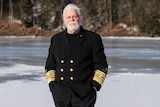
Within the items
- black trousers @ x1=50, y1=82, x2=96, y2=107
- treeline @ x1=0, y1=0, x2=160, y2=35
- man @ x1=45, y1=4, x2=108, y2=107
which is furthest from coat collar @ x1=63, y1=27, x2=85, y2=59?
A: treeline @ x1=0, y1=0, x2=160, y2=35

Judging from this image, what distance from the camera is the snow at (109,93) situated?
288 inches

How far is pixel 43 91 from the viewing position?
29.0 ft

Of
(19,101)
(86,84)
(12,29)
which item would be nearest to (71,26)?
(86,84)

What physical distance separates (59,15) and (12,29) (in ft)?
25.1

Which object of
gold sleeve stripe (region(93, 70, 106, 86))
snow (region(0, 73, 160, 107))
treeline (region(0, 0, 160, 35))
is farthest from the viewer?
treeline (region(0, 0, 160, 35))

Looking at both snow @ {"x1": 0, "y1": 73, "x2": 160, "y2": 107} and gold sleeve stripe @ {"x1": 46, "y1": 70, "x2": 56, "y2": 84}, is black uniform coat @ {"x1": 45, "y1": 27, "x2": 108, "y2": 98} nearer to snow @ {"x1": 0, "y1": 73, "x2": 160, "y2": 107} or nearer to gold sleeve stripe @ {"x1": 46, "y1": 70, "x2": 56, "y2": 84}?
gold sleeve stripe @ {"x1": 46, "y1": 70, "x2": 56, "y2": 84}

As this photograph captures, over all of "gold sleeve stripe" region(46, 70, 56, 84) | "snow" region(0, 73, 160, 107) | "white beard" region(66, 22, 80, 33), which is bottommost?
"snow" region(0, 73, 160, 107)

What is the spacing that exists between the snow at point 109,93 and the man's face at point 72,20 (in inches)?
137

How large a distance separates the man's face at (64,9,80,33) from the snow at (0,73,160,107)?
3.49 m

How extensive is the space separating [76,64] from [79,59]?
0.06 meters

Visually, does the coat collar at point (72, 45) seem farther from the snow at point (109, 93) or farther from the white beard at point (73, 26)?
the snow at point (109, 93)

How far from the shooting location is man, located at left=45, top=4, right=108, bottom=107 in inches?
152

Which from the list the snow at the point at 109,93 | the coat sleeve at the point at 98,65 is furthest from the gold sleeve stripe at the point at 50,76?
the snow at the point at 109,93

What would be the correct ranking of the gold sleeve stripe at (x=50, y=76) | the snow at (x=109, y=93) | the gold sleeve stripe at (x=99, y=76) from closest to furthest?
the gold sleeve stripe at (x=99, y=76), the gold sleeve stripe at (x=50, y=76), the snow at (x=109, y=93)
